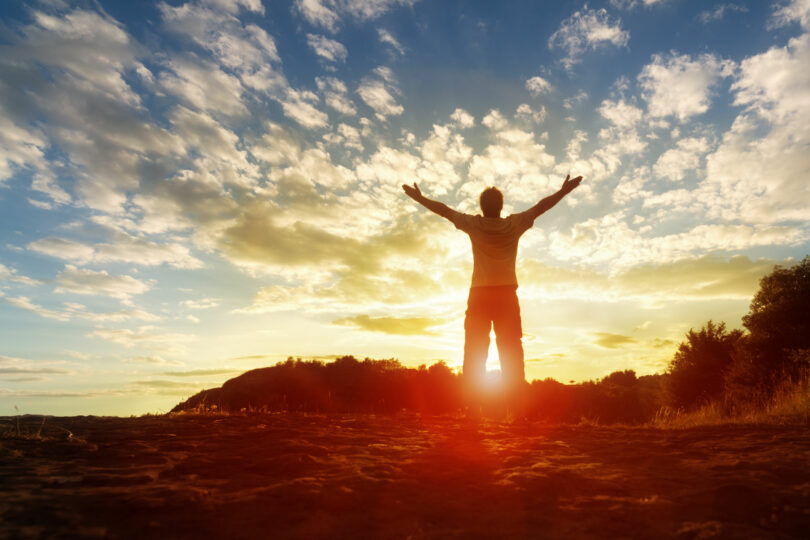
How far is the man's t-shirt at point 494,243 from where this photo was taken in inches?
251

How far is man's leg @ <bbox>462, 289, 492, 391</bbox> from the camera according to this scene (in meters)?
6.44

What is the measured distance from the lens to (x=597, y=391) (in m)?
46.6

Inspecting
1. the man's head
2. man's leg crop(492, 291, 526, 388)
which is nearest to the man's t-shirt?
the man's head

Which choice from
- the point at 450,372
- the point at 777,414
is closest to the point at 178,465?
the point at 777,414

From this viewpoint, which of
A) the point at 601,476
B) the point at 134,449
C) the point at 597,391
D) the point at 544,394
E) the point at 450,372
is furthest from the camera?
the point at 597,391

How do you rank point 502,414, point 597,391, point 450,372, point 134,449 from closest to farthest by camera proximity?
point 134,449, point 502,414, point 450,372, point 597,391

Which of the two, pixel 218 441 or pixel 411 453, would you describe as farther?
pixel 218 441

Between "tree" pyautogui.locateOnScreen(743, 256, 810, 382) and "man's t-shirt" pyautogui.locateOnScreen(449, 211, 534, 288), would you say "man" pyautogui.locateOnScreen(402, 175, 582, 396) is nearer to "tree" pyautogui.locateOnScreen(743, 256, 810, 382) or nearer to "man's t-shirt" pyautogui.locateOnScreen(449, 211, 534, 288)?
"man's t-shirt" pyautogui.locateOnScreen(449, 211, 534, 288)

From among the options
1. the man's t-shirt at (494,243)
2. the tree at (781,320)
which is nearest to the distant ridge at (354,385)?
the tree at (781,320)

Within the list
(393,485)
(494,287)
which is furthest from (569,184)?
(393,485)

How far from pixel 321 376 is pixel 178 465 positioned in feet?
99.3

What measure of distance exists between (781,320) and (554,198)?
29907mm

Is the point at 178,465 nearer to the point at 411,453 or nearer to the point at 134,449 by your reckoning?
the point at 134,449

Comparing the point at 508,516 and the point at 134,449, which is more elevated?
the point at 134,449
